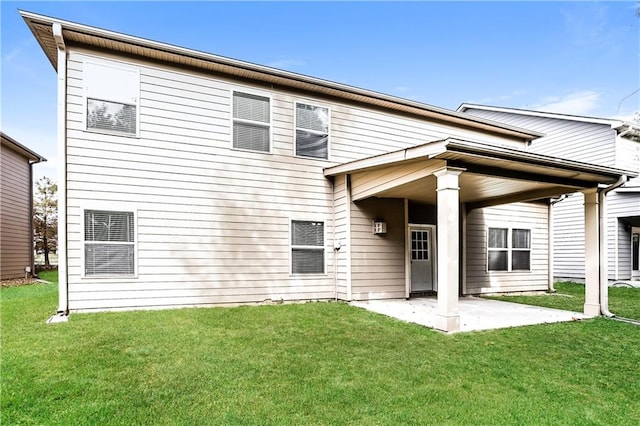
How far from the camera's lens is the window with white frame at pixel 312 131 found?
791cm

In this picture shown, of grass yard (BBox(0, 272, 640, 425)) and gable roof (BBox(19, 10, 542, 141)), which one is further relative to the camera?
gable roof (BBox(19, 10, 542, 141))

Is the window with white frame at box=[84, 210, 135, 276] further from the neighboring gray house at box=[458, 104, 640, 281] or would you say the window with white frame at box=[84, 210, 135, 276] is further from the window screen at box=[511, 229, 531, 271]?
the neighboring gray house at box=[458, 104, 640, 281]

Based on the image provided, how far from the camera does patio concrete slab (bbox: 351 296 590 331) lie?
593 centimetres

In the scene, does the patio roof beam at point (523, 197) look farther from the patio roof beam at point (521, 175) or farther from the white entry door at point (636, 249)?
the white entry door at point (636, 249)

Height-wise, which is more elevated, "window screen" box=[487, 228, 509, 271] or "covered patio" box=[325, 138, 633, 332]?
"covered patio" box=[325, 138, 633, 332]

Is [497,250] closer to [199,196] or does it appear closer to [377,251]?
[377,251]

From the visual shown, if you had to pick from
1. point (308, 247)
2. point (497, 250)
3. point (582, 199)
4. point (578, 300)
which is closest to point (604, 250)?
point (578, 300)

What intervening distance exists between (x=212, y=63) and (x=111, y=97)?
6.08 ft

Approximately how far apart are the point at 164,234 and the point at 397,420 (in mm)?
5201

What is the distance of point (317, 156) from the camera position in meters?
8.08

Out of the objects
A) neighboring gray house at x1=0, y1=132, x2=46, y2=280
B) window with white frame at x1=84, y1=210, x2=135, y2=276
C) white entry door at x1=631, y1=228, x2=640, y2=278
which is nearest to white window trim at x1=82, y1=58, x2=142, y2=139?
window with white frame at x1=84, y1=210, x2=135, y2=276

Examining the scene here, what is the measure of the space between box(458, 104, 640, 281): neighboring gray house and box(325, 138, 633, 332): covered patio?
585 centimetres

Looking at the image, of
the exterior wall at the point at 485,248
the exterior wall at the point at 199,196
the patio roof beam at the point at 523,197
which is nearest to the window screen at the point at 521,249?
the exterior wall at the point at 485,248

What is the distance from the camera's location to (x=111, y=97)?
6.38 metres
